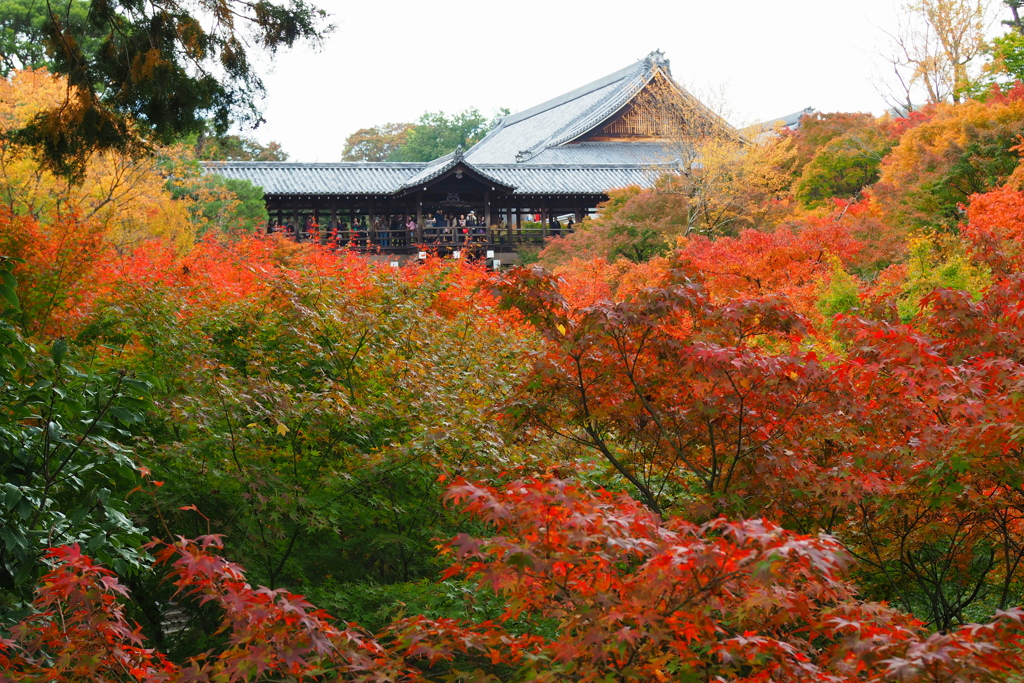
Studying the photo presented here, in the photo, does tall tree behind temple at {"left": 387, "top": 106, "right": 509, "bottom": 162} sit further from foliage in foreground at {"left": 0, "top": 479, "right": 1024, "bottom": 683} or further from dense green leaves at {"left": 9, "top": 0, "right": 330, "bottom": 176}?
foliage in foreground at {"left": 0, "top": 479, "right": 1024, "bottom": 683}

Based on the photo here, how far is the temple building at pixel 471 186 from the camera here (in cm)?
2638

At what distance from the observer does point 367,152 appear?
5909 cm

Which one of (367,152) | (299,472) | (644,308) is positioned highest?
(367,152)

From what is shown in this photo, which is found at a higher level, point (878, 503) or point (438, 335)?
point (438, 335)

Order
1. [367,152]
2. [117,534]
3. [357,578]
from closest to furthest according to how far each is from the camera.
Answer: [117,534] < [357,578] < [367,152]

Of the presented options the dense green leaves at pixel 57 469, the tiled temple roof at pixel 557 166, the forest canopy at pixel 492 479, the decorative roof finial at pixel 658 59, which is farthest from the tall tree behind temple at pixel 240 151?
the dense green leaves at pixel 57 469

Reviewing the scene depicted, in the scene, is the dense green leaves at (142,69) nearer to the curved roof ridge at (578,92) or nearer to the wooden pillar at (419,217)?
the wooden pillar at (419,217)

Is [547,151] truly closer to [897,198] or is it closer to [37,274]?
[897,198]

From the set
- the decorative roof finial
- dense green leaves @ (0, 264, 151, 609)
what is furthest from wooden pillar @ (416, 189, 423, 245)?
dense green leaves @ (0, 264, 151, 609)

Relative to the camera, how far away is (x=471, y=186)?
2702cm

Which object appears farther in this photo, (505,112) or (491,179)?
(505,112)

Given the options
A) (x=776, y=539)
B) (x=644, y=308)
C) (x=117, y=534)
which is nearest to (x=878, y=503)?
(x=644, y=308)

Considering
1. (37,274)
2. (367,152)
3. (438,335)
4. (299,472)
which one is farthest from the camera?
(367,152)

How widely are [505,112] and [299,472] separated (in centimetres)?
5649
